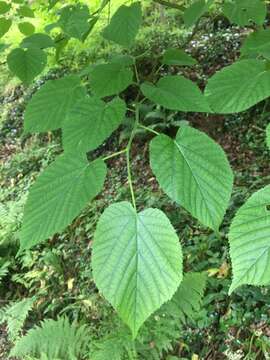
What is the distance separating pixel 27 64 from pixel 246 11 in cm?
51

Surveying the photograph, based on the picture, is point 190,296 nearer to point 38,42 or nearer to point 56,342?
point 56,342

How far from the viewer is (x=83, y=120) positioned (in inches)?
24.3

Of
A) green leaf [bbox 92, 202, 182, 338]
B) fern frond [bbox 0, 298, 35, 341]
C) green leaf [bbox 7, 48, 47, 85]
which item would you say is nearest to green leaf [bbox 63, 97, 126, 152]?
green leaf [bbox 92, 202, 182, 338]

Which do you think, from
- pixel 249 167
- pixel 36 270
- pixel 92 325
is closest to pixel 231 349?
pixel 92 325

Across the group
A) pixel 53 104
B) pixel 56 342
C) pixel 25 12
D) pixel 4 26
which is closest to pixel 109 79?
pixel 53 104

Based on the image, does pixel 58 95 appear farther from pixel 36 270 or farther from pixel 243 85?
pixel 36 270

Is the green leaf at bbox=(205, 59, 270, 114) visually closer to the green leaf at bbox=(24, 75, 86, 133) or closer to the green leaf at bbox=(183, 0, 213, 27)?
the green leaf at bbox=(24, 75, 86, 133)

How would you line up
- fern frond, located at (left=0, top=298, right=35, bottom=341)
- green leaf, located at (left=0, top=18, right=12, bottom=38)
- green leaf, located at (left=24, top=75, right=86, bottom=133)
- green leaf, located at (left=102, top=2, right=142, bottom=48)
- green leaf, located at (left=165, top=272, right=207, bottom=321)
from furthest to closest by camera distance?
fern frond, located at (left=0, top=298, right=35, bottom=341)
green leaf, located at (left=165, top=272, right=207, bottom=321)
green leaf, located at (left=0, top=18, right=12, bottom=38)
green leaf, located at (left=102, top=2, right=142, bottom=48)
green leaf, located at (left=24, top=75, right=86, bottom=133)

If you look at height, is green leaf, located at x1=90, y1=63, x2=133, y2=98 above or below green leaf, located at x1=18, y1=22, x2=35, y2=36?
below

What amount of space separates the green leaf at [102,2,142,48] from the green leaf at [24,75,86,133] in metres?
0.14

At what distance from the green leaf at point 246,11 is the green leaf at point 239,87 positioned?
37 cm

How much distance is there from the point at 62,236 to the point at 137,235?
3305 millimetres

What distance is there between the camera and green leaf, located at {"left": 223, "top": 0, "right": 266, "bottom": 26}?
0.94 meters

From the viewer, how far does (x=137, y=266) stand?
1.44ft
